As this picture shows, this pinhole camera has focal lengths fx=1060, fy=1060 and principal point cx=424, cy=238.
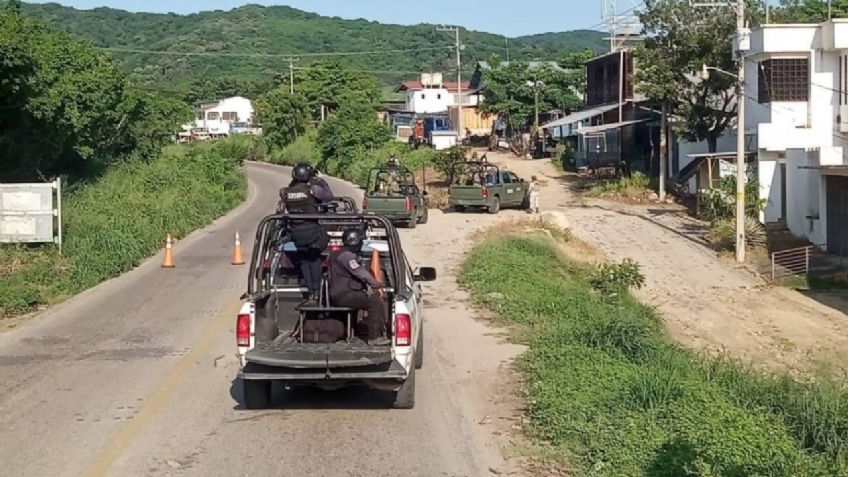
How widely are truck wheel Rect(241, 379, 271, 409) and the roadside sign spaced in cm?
1351

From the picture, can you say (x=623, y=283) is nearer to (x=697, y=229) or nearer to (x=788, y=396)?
(x=788, y=396)

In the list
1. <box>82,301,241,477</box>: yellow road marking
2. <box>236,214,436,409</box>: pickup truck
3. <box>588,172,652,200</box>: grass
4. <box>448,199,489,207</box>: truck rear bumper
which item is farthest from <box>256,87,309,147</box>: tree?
<box>236,214,436,409</box>: pickup truck

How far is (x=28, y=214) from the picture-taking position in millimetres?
22266

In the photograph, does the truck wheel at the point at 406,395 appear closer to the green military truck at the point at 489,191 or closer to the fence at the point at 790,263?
the fence at the point at 790,263

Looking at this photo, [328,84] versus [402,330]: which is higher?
[328,84]

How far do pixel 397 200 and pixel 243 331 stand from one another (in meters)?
24.0

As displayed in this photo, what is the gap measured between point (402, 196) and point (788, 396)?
24717mm

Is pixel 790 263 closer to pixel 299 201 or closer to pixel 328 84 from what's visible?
pixel 299 201

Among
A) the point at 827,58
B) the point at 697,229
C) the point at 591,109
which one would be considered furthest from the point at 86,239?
the point at 591,109

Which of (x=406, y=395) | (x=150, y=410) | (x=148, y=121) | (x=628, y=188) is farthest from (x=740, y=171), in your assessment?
(x=148, y=121)

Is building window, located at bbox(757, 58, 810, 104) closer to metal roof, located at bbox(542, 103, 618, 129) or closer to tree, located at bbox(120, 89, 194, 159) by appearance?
metal roof, located at bbox(542, 103, 618, 129)

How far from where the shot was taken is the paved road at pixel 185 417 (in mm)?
8188

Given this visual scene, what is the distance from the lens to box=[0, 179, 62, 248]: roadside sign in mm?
22062

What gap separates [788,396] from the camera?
31.5 feet
